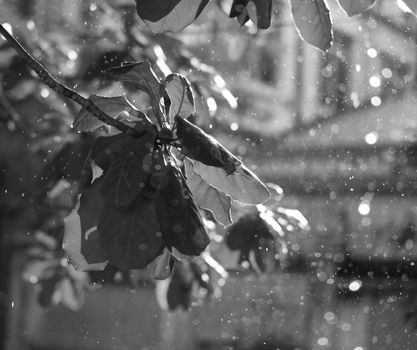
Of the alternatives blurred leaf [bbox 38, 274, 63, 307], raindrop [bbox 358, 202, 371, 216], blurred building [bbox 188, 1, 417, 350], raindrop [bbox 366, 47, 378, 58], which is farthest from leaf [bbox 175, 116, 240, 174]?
raindrop [bbox 358, 202, 371, 216]

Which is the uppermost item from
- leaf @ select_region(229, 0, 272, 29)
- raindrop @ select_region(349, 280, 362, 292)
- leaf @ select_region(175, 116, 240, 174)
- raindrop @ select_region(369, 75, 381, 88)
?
leaf @ select_region(229, 0, 272, 29)

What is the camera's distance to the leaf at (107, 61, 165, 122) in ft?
1.71

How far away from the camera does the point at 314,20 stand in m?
0.52

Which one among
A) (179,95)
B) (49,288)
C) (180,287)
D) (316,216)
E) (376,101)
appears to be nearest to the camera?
(179,95)

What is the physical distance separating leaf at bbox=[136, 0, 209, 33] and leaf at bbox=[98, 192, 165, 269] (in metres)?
0.11

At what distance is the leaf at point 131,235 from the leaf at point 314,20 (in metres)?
0.15

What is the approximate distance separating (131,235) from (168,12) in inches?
5.1

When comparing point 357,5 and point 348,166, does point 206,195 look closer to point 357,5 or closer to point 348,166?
point 357,5

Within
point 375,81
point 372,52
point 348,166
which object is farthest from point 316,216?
point 372,52

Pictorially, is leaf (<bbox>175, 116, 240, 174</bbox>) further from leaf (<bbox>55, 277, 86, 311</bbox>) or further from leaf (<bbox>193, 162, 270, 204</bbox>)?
leaf (<bbox>55, 277, 86, 311</bbox>)

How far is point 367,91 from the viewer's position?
13.0 feet

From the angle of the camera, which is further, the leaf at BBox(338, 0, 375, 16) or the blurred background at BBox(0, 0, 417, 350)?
the blurred background at BBox(0, 0, 417, 350)

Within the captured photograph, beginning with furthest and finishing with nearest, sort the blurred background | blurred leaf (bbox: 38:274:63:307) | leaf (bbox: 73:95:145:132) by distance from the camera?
the blurred background → blurred leaf (bbox: 38:274:63:307) → leaf (bbox: 73:95:145:132)

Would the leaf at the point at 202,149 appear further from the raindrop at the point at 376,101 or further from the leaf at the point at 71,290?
the raindrop at the point at 376,101
